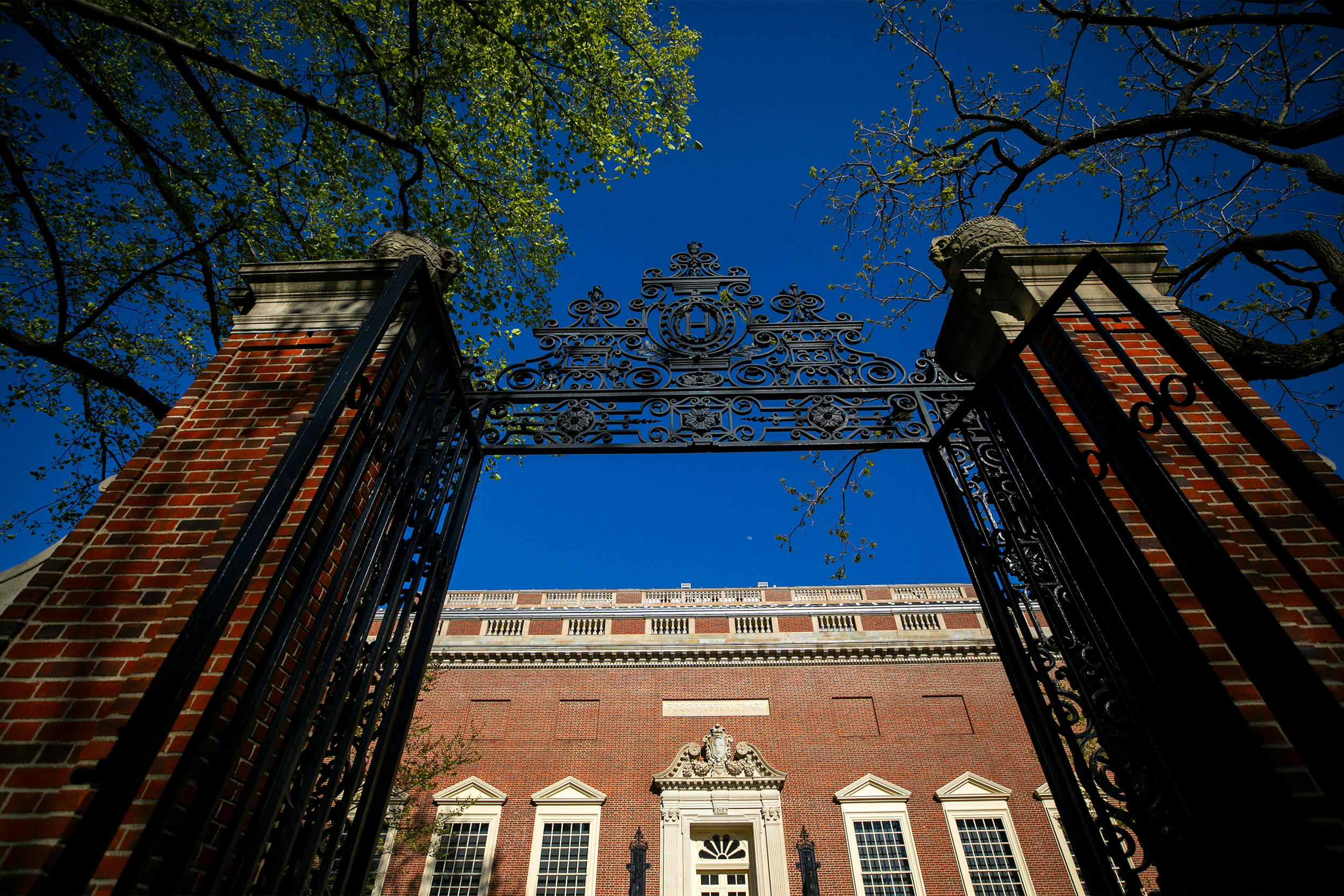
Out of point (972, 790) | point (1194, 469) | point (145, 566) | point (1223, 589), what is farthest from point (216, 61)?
point (972, 790)

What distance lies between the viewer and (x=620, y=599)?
21.3 m

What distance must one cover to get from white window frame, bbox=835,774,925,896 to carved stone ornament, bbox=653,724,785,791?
1.77 meters

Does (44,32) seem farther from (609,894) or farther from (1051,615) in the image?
(609,894)

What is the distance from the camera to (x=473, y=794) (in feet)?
55.0

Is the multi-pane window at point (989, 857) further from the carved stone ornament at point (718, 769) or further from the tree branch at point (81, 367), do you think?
the tree branch at point (81, 367)

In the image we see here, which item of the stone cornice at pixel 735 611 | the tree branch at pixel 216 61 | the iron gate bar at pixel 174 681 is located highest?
the stone cornice at pixel 735 611

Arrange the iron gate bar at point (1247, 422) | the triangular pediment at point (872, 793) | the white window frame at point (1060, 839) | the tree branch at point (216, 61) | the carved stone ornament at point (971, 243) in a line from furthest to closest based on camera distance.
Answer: the triangular pediment at point (872, 793) → the white window frame at point (1060, 839) → the tree branch at point (216, 61) → the carved stone ornament at point (971, 243) → the iron gate bar at point (1247, 422)

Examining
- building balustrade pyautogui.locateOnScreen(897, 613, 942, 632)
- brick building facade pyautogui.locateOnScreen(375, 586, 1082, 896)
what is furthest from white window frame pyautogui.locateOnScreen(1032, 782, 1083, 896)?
building balustrade pyautogui.locateOnScreen(897, 613, 942, 632)

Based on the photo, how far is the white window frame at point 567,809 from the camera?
16.0 metres

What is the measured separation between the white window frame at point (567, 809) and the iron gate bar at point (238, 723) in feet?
53.0

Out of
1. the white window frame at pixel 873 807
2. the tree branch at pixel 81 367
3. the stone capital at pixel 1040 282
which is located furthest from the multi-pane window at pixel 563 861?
the stone capital at pixel 1040 282

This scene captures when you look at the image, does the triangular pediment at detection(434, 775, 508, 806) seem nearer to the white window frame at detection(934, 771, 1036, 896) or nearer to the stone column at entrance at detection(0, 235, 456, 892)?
the white window frame at detection(934, 771, 1036, 896)

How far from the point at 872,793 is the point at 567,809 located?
26.3 ft

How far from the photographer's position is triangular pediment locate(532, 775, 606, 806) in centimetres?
1664
